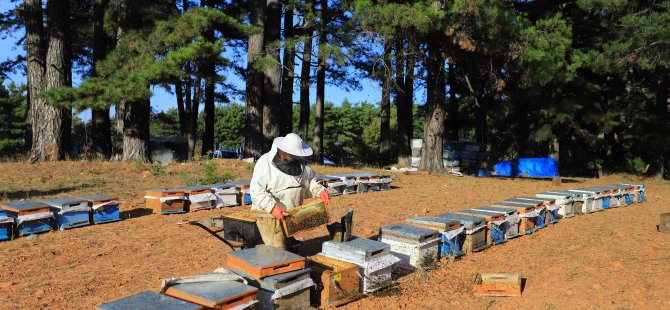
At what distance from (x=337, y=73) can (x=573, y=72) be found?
38.6 feet

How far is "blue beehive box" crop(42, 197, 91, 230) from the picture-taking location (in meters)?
8.10

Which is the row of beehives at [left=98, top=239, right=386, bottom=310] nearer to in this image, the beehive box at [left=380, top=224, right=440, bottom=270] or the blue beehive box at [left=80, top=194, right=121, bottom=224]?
the beehive box at [left=380, top=224, right=440, bottom=270]

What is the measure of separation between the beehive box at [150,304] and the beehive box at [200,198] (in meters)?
6.10

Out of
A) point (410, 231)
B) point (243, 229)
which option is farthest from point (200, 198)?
point (410, 231)

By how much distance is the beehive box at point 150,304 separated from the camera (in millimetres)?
3539

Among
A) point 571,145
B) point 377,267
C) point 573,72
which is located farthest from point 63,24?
point 571,145

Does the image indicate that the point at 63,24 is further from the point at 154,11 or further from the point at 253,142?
the point at 253,142

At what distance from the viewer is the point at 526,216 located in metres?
8.41

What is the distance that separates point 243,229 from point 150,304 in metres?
2.15

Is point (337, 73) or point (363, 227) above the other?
point (337, 73)

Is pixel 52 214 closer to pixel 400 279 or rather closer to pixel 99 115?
pixel 400 279

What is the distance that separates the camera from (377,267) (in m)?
5.37

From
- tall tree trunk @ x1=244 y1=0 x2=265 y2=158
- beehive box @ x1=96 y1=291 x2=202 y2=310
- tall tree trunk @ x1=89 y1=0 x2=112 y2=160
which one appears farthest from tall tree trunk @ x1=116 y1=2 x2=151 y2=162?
beehive box @ x1=96 y1=291 x2=202 y2=310

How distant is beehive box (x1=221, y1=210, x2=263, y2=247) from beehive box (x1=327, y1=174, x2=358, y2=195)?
6427 millimetres
